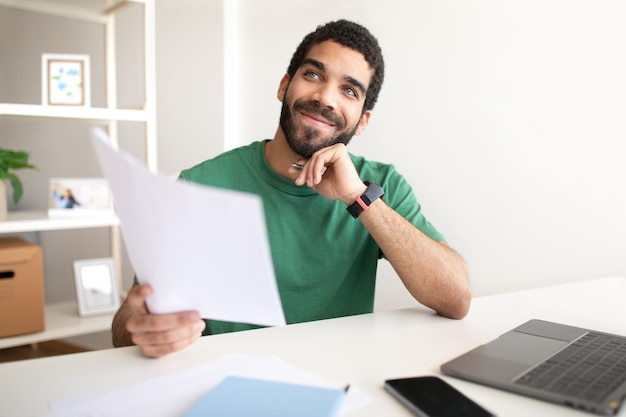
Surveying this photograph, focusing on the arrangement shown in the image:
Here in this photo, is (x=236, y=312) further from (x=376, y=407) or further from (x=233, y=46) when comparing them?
(x=233, y=46)

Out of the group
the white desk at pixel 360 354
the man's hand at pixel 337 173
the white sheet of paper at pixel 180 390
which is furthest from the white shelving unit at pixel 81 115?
the white sheet of paper at pixel 180 390

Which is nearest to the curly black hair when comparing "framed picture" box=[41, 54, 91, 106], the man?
the man

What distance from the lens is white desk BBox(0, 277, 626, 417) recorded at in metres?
0.66

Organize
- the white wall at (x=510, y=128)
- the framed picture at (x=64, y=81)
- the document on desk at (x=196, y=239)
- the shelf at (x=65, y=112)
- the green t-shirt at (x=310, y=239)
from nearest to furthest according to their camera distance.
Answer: the document on desk at (x=196, y=239), the green t-shirt at (x=310, y=239), the white wall at (x=510, y=128), the shelf at (x=65, y=112), the framed picture at (x=64, y=81)

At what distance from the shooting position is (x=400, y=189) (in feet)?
4.52

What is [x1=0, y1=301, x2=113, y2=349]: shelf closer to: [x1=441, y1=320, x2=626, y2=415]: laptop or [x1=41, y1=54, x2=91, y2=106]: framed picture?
[x1=41, y1=54, x2=91, y2=106]: framed picture

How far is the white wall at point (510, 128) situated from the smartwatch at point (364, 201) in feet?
2.24

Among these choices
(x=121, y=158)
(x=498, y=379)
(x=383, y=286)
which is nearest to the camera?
(x=121, y=158)

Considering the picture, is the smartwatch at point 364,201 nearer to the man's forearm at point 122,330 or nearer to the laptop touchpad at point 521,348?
the laptop touchpad at point 521,348

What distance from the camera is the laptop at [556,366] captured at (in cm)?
65

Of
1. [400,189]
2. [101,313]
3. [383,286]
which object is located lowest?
[101,313]

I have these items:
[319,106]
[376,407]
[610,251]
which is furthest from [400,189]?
[376,407]

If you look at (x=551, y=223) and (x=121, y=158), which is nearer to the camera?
(x=121, y=158)

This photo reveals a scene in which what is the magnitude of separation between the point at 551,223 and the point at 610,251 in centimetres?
17
